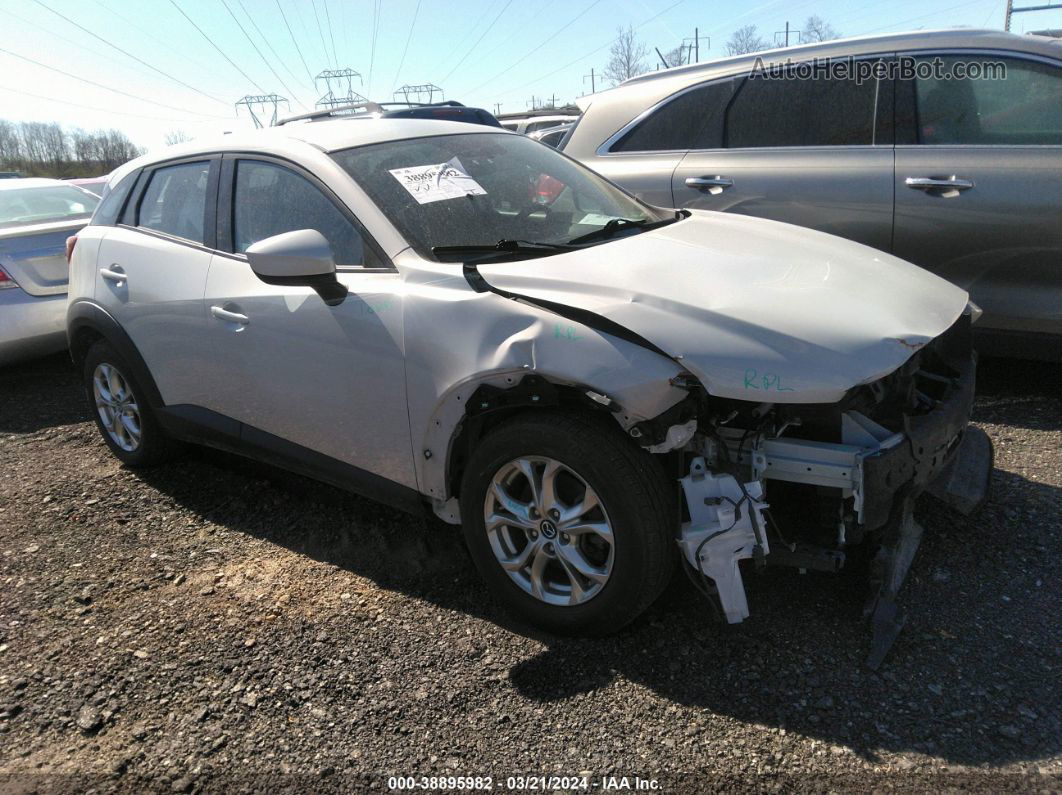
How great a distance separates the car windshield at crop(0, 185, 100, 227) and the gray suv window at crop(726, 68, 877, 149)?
5.09 metres

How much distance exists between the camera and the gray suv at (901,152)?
163 inches

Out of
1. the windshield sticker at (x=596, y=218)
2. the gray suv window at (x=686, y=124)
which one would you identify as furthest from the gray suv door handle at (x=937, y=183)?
the windshield sticker at (x=596, y=218)

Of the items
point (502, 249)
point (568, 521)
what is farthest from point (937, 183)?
point (568, 521)

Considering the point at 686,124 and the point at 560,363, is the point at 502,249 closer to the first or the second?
the point at 560,363

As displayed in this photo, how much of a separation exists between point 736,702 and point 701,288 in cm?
128

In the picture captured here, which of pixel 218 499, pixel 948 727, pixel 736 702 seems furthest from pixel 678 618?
pixel 218 499

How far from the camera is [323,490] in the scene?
417 cm

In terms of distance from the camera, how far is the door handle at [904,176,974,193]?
4211 mm

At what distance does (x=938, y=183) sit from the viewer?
427 cm

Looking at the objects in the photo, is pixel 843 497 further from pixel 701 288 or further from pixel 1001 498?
pixel 1001 498

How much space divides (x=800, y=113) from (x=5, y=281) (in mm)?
5588

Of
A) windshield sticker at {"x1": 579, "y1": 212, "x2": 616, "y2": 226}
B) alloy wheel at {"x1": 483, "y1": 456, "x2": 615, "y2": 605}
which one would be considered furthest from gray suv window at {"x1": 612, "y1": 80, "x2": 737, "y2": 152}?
alloy wheel at {"x1": 483, "y1": 456, "x2": 615, "y2": 605}

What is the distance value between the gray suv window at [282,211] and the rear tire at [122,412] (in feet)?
3.75

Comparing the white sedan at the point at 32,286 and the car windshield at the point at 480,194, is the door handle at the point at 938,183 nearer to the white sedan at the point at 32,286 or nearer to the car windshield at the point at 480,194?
the car windshield at the point at 480,194
